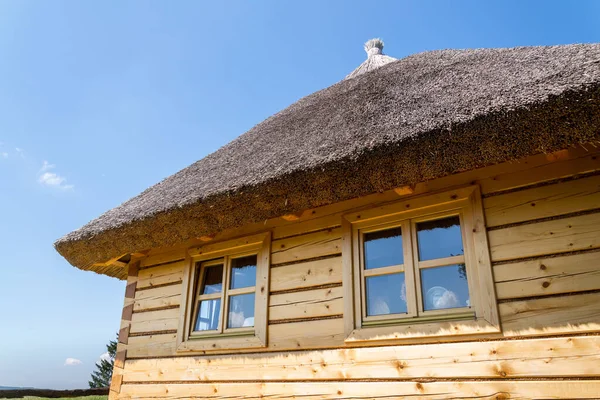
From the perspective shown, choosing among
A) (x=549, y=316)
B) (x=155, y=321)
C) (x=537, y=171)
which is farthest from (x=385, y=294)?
(x=155, y=321)

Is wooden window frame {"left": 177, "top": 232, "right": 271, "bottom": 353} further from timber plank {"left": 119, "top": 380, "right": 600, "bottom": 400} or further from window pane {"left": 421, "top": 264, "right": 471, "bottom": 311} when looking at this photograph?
window pane {"left": 421, "top": 264, "right": 471, "bottom": 311}

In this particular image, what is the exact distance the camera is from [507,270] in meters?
2.78

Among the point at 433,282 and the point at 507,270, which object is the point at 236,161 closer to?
the point at 433,282

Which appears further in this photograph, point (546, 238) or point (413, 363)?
point (413, 363)

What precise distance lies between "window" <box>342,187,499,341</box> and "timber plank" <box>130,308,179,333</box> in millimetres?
1876

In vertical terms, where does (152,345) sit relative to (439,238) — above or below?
below

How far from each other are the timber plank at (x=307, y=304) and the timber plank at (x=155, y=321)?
1152 mm

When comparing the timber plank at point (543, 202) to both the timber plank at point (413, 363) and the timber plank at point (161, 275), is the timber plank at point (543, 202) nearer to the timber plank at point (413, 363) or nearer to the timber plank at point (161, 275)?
the timber plank at point (413, 363)

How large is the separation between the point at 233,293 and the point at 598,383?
2801 mm

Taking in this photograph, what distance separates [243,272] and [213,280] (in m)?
0.39

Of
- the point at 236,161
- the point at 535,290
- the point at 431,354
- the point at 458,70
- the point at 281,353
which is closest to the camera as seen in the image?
the point at 535,290

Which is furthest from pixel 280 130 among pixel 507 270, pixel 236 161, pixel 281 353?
pixel 507 270

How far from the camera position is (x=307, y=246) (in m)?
3.69

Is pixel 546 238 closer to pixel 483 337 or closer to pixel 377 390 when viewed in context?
pixel 483 337
